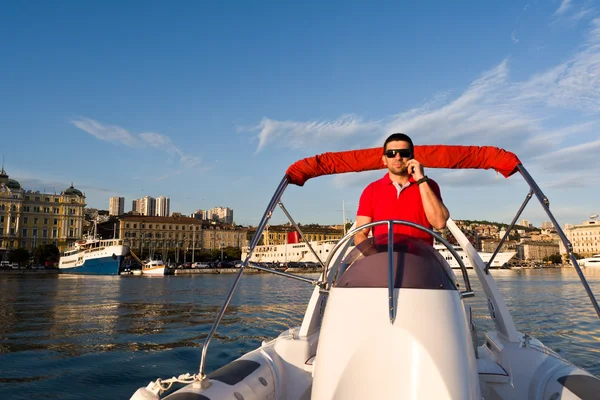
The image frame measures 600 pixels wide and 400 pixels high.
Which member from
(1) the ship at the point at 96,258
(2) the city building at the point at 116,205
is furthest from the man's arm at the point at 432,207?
(2) the city building at the point at 116,205

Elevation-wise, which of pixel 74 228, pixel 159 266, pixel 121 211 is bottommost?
pixel 159 266

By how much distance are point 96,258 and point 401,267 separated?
7081cm

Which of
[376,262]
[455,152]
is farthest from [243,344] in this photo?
[376,262]

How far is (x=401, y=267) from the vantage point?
2254 mm

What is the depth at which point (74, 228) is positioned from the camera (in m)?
96.0

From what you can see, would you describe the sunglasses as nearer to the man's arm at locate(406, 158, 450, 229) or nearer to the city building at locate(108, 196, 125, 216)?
the man's arm at locate(406, 158, 450, 229)

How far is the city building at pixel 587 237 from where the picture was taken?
150 meters

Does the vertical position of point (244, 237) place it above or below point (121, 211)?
below

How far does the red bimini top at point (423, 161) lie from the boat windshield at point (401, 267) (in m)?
1.37

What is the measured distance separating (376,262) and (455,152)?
167 cm

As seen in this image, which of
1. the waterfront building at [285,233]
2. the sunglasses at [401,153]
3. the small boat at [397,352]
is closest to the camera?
the small boat at [397,352]

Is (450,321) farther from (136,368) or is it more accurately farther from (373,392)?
(136,368)

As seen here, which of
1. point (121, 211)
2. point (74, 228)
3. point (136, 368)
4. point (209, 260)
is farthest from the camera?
point (121, 211)

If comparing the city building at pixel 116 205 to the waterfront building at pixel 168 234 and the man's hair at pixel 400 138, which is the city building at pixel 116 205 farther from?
the man's hair at pixel 400 138
